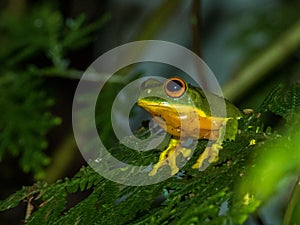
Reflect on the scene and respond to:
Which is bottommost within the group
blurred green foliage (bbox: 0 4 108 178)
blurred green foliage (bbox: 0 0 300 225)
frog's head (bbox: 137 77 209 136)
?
blurred green foliage (bbox: 0 0 300 225)

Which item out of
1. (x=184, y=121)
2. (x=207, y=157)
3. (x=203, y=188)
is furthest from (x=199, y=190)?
(x=184, y=121)

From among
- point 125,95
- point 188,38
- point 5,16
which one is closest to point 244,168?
point 125,95

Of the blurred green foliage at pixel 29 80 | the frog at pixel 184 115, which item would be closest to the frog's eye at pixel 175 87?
the frog at pixel 184 115

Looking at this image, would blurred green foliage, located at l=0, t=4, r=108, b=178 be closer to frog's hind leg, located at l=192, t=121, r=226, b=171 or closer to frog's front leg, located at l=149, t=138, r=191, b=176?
frog's front leg, located at l=149, t=138, r=191, b=176

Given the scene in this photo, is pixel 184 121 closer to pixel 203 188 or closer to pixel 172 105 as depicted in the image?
pixel 172 105

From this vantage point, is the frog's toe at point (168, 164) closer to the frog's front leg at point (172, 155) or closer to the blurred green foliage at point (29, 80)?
the frog's front leg at point (172, 155)

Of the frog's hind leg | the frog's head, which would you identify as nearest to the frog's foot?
the frog's hind leg

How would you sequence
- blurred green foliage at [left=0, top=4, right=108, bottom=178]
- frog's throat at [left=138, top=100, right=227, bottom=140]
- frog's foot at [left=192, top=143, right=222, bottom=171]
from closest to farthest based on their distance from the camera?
frog's foot at [left=192, top=143, right=222, bottom=171] < frog's throat at [left=138, top=100, right=227, bottom=140] < blurred green foliage at [left=0, top=4, right=108, bottom=178]
